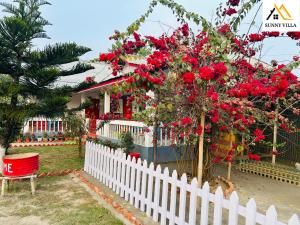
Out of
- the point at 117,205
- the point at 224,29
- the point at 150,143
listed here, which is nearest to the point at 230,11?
the point at 224,29

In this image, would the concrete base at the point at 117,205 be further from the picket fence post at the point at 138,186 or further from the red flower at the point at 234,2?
the red flower at the point at 234,2

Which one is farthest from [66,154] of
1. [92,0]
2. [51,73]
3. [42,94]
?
[92,0]

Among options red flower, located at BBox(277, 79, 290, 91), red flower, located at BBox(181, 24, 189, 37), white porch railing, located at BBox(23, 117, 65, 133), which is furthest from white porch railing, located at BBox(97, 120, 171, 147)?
red flower, located at BBox(277, 79, 290, 91)

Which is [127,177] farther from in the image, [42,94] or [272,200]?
[42,94]

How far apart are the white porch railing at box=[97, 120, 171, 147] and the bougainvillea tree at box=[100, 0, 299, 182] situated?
2623 millimetres

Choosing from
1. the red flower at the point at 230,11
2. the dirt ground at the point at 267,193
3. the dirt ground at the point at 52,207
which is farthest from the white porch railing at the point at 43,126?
the red flower at the point at 230,11

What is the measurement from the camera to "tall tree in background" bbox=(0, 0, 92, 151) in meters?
7.43

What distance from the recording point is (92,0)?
1080 centimetres

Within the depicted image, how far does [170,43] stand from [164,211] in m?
3.13

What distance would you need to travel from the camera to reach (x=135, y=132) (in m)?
10.7

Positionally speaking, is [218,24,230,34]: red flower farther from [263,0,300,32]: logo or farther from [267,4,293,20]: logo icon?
[267,4,293,20]: logo icon

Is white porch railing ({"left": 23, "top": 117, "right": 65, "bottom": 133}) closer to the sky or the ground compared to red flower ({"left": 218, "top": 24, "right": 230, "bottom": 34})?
closer to the ground

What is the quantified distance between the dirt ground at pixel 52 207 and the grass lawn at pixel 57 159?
210 centimetres

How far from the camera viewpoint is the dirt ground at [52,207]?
469cm
